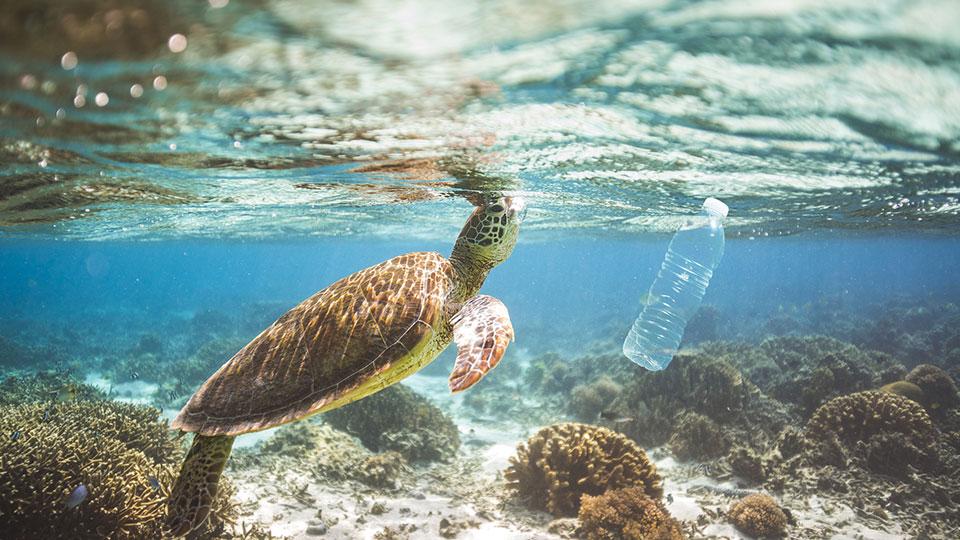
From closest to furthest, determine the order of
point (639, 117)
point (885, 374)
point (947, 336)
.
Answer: point (639, 117), point (885, 374), point (947, 336)

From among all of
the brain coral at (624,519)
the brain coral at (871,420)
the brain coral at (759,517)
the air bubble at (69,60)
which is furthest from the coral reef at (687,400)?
the air bubble at (69,60)

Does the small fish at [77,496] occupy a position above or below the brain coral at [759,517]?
above

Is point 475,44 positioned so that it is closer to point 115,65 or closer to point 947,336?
point 115,65

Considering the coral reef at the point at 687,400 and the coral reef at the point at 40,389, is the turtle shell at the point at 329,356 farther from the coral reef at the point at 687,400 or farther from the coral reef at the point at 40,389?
the coral reef at the point at 40,389

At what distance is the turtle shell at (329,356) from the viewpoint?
4.20m

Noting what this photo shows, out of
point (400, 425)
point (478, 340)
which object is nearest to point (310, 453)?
point (400, 425)

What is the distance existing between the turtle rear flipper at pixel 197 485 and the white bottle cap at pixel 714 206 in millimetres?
14867

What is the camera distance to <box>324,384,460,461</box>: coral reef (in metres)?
9.95

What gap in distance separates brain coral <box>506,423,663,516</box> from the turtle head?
12.8ft

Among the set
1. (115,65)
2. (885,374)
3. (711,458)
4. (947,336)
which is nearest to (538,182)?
(711,458)

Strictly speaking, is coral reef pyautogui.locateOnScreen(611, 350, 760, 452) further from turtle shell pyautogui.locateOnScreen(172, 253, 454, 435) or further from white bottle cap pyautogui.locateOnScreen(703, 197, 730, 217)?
turtle shell pyautogui.locateOnScreen(172, 253, 454, 435)

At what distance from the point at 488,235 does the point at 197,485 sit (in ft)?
13.7

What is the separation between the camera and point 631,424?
451 inches

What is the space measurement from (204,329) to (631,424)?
27221 millimetres
